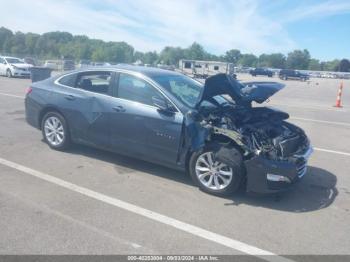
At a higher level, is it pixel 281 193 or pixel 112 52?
pixel 112 52

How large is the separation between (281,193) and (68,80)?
4119 millimetres

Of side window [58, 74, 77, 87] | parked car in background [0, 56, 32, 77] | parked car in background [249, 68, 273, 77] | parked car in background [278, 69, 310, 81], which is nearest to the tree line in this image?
parked car in background [249, 68, 273, 77]

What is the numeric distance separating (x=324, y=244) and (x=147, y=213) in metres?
1.97

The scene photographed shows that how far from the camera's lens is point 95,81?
6176 millimetres

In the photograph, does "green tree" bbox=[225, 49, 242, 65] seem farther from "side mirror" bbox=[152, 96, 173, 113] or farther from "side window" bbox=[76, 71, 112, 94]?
"side mirror" bbox=[152, 96, 173, 113]

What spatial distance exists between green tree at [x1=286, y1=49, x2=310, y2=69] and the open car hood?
14444cm

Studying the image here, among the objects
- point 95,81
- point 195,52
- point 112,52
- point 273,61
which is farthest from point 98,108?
point 273,61

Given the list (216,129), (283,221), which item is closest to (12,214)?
(216,129)

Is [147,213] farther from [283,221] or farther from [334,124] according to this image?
[334,124]

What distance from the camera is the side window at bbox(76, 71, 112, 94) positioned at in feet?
19.6

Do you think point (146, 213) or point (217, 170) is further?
point (217, 170)

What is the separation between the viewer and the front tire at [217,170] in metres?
4.70

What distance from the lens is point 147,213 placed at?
4.29 metres

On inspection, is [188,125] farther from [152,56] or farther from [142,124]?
[152,56]
